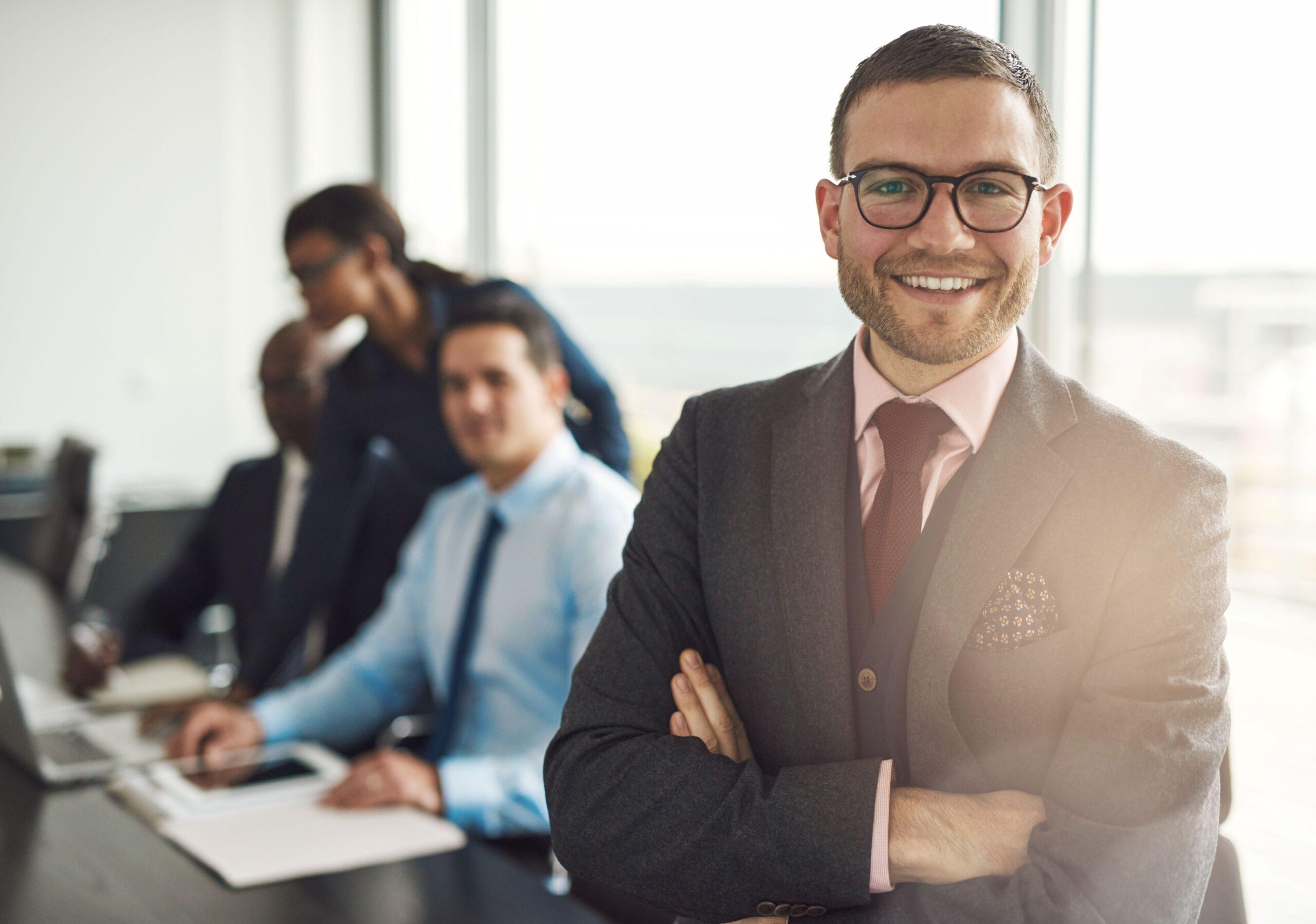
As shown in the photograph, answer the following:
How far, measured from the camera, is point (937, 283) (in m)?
1.21

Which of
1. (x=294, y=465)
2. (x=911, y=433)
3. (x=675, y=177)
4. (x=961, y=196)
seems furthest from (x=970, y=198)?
(x=294, y=465)

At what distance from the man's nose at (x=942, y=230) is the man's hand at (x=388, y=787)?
121 centimetres

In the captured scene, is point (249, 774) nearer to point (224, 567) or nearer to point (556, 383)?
point (556, 383)

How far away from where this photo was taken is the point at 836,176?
131cm

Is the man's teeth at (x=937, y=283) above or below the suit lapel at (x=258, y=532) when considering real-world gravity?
above

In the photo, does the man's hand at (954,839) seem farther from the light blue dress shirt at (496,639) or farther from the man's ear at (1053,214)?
the light blue dress shirt at (496,639)

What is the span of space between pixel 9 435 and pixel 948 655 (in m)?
4.98

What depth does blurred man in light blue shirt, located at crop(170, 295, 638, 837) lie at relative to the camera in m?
2.23

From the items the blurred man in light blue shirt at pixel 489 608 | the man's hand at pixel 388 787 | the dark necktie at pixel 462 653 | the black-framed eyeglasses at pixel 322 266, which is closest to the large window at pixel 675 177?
the blurred man in light blue shirt at pixel 489 608

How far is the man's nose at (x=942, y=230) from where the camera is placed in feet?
3.91

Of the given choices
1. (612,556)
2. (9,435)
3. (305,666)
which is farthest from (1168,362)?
(9,435)

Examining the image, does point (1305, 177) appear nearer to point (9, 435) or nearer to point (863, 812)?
point (863, 812)

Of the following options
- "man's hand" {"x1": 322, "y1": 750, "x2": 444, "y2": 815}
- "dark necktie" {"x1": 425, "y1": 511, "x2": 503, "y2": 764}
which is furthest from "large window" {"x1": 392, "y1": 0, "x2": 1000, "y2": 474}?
"man's hand" {"x1": 322, "y1": 750, "x2": 444, "y2": 815}

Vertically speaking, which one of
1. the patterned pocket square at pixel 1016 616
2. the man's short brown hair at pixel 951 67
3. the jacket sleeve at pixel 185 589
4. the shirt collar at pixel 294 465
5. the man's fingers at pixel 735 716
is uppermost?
the man's short brown hair at pixel 951 67
